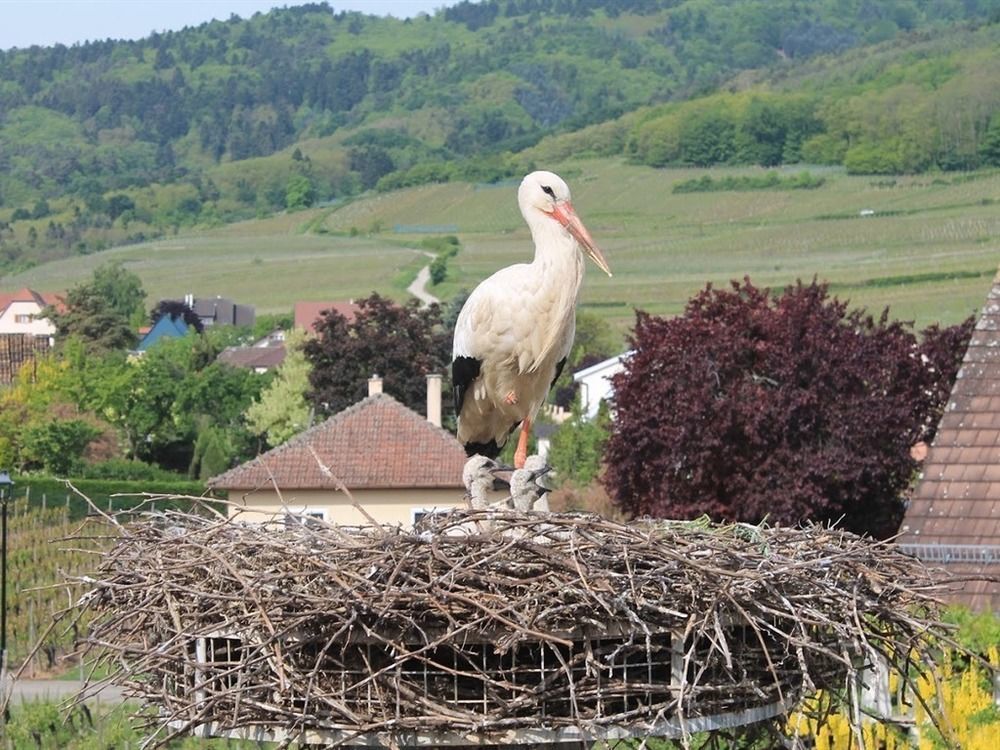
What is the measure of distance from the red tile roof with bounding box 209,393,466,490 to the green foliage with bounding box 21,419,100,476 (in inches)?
936

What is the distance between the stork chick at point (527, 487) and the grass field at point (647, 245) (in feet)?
267

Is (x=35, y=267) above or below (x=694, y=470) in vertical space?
below

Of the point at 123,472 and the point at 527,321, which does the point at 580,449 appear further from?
the point at 527,321

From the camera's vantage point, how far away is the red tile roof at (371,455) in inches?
1303

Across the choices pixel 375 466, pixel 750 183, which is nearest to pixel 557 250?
pixel 375 466

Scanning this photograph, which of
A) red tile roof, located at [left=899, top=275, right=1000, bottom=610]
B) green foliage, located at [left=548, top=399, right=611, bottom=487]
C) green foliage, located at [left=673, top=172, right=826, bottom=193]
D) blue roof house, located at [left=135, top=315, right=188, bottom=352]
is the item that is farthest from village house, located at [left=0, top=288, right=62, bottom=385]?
red tile roof, located at [left=899, top=275, right=1000, bottom=610]

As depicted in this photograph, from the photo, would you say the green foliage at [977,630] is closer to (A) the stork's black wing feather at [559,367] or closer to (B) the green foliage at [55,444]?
(A) the stork's black wing feather at [559,367]

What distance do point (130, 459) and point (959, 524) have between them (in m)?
47.6

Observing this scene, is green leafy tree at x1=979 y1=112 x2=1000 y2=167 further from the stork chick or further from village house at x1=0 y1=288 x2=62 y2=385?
the stork chick

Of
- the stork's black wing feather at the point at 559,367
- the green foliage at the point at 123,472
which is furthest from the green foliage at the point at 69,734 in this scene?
the green foliage at the point at 123,472

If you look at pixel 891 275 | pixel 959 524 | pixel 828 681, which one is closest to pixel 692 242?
pixel 891 275

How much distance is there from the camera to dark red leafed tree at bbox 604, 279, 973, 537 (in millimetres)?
31906

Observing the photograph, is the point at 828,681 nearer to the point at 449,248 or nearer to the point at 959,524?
the point at 959,524

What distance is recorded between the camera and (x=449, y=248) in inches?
5477
